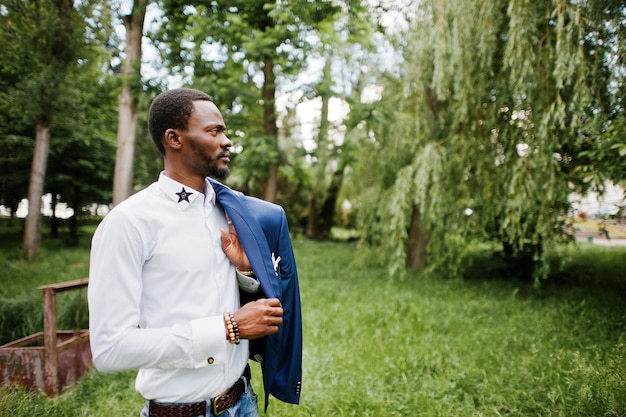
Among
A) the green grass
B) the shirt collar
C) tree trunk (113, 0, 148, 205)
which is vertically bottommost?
the green grass

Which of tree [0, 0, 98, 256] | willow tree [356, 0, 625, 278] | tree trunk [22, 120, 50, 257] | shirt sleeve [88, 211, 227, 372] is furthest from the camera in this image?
tree trunk [22, 120, 50, 257]

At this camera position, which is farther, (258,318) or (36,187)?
(36,187)

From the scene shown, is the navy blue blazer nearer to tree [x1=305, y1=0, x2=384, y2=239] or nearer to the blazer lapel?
the blazer lapel

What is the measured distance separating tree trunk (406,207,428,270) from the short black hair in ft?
28.4

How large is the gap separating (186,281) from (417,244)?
9.17 meters

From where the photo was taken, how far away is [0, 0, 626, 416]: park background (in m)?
3.86

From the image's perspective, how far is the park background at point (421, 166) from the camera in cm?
386

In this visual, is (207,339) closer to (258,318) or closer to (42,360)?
(258,318)

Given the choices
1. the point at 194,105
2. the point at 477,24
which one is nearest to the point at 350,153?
the point at 477,24

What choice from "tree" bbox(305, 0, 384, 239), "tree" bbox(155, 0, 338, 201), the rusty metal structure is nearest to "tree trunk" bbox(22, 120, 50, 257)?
"tree" bbox(155, 0, 338, 201)

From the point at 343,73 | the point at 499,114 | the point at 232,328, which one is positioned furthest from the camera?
the point at 343,73

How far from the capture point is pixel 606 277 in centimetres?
859

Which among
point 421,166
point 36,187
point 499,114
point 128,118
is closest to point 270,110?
point 128,118

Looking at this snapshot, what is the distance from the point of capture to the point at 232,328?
1.30 metres
